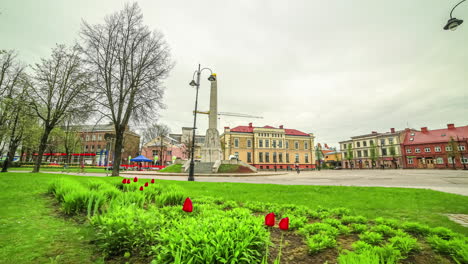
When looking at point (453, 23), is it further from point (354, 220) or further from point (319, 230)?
point (319, 230)

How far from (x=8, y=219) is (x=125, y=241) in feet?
8.31

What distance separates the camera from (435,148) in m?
54.4

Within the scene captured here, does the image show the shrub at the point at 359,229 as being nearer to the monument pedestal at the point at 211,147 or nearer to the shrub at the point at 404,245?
the shrub at the point at 404,245

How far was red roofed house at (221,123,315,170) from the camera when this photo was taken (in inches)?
2429

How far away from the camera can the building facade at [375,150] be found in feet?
208

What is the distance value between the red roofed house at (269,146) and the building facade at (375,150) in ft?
63.0

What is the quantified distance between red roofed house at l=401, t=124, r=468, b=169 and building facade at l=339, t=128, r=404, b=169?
2250 millimetres

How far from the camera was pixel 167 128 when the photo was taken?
62.6m

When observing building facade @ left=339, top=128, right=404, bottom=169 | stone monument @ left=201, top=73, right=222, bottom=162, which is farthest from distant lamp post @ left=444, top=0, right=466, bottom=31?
building facade @ left=339, top=128, right=404, bottom=169

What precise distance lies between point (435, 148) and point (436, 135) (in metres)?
4.79

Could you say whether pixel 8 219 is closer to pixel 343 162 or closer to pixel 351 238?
pixel 351 238

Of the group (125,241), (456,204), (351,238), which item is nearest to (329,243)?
(351,238)

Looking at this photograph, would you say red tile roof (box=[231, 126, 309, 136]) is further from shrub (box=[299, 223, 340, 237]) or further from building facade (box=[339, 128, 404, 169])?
shrub (box=[299, 223, 340, 237])

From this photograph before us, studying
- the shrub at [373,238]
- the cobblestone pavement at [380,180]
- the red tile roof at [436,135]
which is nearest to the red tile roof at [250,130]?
the red tile roof at [436,135]
